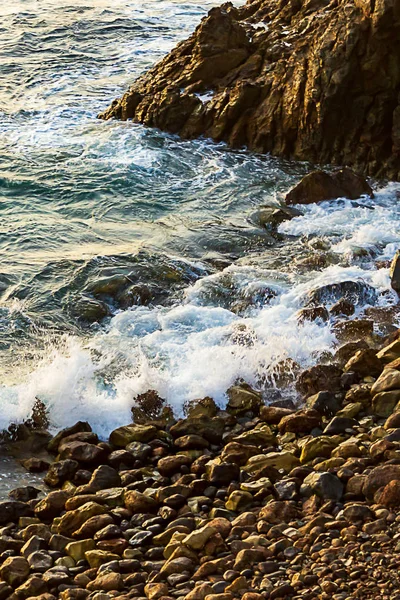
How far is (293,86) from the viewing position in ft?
58.3

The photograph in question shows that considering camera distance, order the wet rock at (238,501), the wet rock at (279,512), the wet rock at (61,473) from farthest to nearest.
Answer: the wet rock at (61,473) → the wet rock at (238,501) → the wet rock at (279,512)

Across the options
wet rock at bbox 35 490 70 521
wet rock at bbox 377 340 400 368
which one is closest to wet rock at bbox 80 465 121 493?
wet rock at bbox 35 490 70 521

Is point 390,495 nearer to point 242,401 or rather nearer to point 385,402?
point 385,402

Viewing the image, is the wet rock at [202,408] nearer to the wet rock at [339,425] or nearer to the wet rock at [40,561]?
the wet rock at [339,425]

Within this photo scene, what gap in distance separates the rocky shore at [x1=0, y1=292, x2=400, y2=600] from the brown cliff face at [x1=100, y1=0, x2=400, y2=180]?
7.70 metres

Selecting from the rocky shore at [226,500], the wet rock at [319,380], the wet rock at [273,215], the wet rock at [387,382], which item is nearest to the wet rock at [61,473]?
the rocky shore at [226,500]

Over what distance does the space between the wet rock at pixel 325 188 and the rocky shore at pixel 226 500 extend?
5.53 m

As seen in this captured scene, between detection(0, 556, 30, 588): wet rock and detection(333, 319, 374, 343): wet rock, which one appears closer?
detection(0, 556, 30, 588): wet rock

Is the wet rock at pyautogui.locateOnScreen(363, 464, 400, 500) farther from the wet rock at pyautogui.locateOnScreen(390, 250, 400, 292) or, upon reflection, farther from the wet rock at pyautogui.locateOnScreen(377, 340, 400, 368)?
the wet rock at pyautogui.locateOnScreen(390, 250, 400, 292)

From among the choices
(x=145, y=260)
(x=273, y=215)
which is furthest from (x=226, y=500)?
(x=273, y=215)

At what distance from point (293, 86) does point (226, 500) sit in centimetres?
1163

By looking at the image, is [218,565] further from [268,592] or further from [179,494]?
[179,494]

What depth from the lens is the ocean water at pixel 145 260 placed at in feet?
35.1

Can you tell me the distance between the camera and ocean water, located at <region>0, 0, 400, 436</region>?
1071 cm
